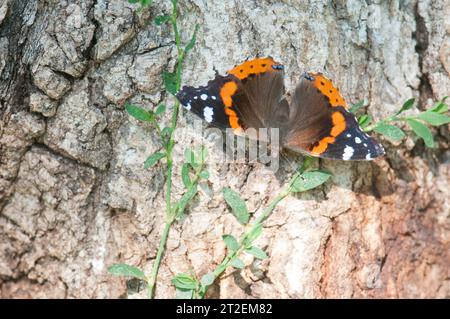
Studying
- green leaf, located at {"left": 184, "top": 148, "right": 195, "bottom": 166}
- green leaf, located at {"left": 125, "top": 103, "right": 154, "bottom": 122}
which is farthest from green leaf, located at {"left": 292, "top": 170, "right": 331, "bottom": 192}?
green leaf, located at {"left": 125, "top": 103, "right": 154, "bottom": 122}

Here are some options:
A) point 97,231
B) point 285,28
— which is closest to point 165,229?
point 97,231

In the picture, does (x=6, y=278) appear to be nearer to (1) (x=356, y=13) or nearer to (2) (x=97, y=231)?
(2) (x=97, y=231)

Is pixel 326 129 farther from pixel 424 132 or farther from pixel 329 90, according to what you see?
pixel 424 132

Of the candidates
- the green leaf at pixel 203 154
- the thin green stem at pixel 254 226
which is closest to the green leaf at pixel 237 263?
the thin green stem at pixel 254 226

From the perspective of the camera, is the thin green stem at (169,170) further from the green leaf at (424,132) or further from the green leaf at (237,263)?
the green leaf at (424,132)

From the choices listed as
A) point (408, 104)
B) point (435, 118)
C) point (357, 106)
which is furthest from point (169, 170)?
point (435, 118)
